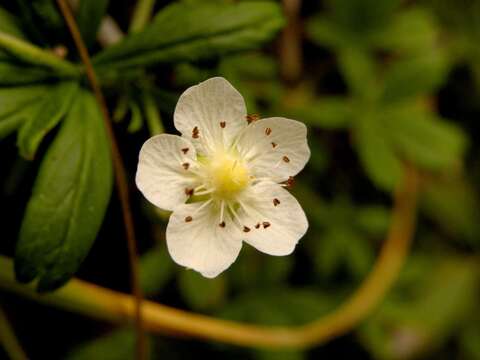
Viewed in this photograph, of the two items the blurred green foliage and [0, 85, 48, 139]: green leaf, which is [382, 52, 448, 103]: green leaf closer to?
the blurred green foliage

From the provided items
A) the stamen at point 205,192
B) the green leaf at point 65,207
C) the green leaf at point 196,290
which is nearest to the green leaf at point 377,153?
the green leaf at point 196,290

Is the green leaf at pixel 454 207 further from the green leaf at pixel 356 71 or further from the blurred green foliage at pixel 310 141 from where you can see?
the green leaf at pixel 356 71

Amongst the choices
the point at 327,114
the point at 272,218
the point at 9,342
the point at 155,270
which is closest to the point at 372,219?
the point at 327,114

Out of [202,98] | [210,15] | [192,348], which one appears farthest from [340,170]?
[202,98]

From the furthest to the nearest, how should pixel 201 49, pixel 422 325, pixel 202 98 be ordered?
1. pixel 422 325
2. pixel 201 49
3. pixel 202 98

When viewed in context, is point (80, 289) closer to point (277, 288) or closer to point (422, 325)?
point (277, 288)

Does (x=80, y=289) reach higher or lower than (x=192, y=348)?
higher

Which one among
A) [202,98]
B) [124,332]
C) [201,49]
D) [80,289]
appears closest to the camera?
[202,98]

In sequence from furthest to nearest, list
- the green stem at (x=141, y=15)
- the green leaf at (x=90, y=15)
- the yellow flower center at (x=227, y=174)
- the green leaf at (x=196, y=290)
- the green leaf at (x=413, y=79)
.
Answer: the green leaf at (x=413, y=79)
the green leaf at (x=196, y=290)
the green stem at (x=141, y=15)
the green leaf at (x=90, y=15)
the yellow flower center at (x=227, y=174)
